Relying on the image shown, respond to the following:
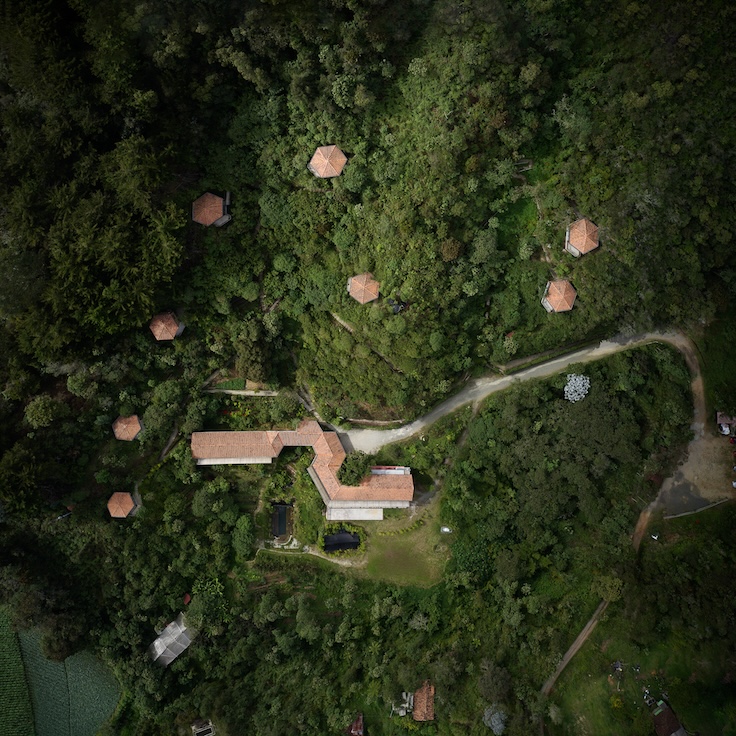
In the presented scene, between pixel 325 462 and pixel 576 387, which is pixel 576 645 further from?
pixel 325 462

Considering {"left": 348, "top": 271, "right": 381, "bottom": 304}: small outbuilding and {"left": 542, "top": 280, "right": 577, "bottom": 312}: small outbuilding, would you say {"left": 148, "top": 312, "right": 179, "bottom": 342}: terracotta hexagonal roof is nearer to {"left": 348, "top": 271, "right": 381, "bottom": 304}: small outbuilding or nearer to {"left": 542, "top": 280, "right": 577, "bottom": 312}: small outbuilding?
{"left": 348, "top": 271, "right": 381, "bottom": 304}: small outbuilding

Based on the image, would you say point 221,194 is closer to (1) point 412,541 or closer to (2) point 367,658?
(1) point 412,541

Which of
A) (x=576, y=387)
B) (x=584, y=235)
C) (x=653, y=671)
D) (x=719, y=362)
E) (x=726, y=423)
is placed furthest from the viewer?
(x=719, y=362)

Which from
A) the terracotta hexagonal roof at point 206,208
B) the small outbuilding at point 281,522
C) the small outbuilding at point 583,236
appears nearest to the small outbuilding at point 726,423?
the small outbuilding at point 583,236

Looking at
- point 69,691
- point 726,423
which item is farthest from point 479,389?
point 69,691

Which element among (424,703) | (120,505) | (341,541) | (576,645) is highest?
(120,505)

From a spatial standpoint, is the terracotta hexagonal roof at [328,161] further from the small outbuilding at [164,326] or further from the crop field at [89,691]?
the crop field at [89,691]
